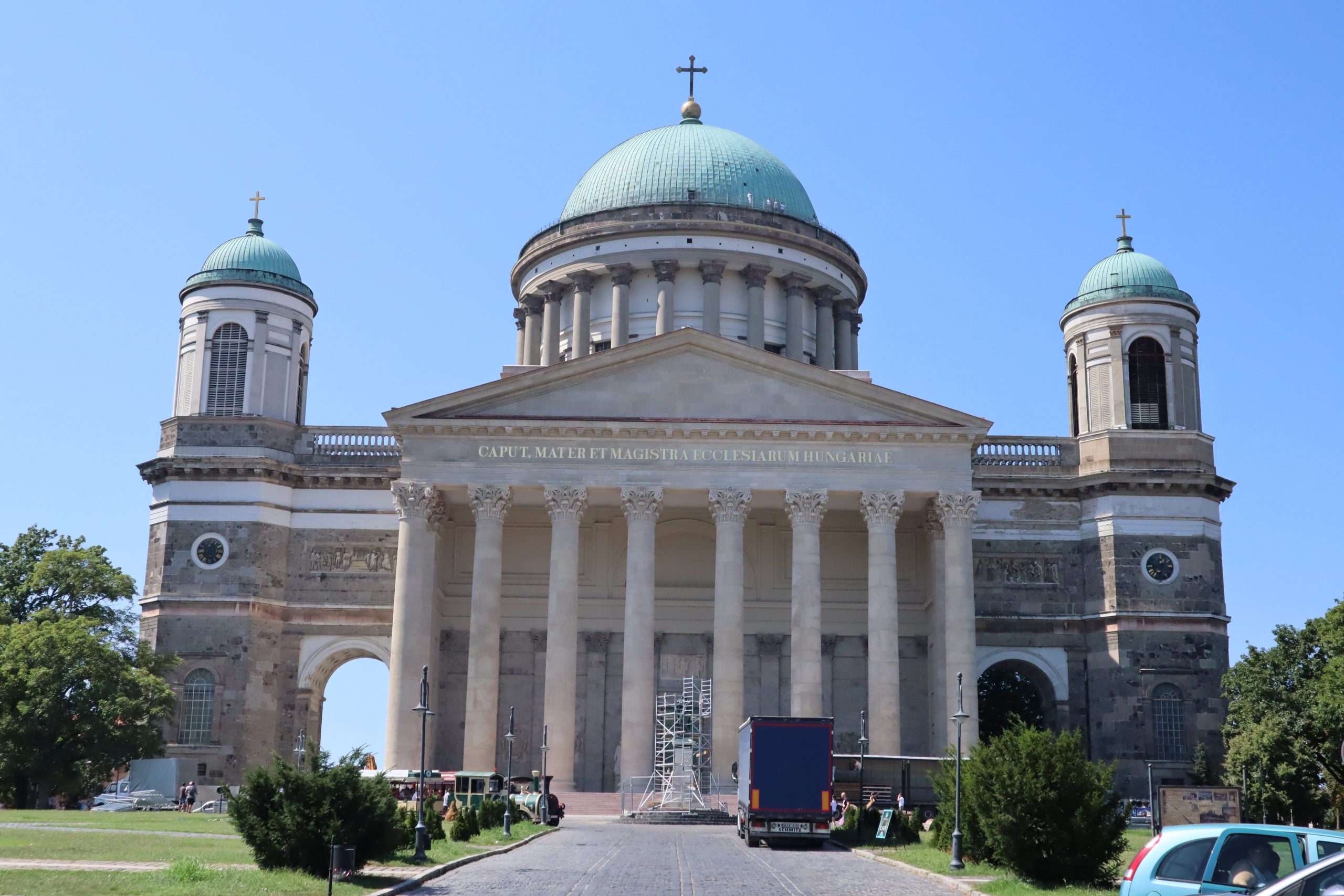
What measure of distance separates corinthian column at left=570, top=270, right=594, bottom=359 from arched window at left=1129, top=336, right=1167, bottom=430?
81.7 ft

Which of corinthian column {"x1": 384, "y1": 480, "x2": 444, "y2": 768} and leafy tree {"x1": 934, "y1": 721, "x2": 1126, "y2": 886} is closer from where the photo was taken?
leafy tree {"x1": 934, "y1": 721, "x2": 1126, "y2": 886}

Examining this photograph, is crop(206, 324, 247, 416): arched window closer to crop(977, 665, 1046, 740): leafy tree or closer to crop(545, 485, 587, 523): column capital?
crop(545, 485, 587, 523): column capital

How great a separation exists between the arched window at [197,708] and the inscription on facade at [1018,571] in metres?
32.4

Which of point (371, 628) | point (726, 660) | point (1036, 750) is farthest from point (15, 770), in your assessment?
point (1036, 750)

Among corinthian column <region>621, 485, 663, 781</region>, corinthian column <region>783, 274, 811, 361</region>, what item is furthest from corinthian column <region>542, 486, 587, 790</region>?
corinthian column <region>783, 274, 811, 361</region>

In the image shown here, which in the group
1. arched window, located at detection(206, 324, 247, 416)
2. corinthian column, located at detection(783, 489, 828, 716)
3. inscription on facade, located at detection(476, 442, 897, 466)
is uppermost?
arched window, located at detection(206, 324, 247, 416)

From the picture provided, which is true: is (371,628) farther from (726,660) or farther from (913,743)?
(913,743)

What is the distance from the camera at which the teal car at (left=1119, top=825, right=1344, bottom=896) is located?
1745cm

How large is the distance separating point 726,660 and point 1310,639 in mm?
22626

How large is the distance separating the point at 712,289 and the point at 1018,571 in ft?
64.6

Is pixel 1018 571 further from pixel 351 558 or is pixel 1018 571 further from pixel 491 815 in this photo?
pixel 491 815

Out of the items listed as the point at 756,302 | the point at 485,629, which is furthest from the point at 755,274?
the point at 485,629

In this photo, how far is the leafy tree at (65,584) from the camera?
62125 millimetres

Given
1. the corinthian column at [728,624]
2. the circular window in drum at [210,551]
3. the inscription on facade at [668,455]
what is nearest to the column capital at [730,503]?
the corinthian column at [728,624]
